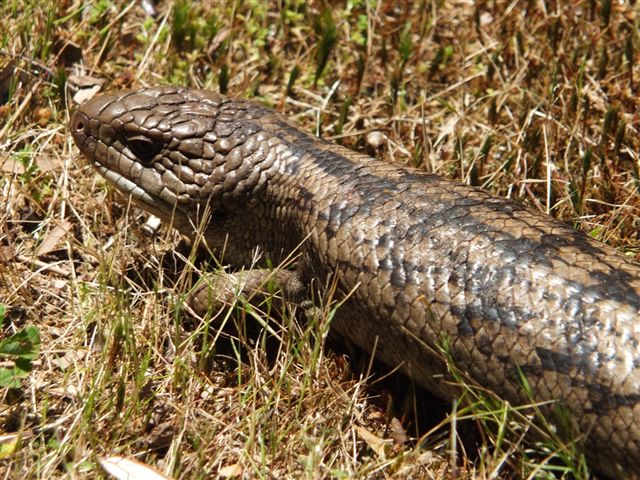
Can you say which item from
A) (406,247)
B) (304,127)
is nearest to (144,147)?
Answer: (304,127)

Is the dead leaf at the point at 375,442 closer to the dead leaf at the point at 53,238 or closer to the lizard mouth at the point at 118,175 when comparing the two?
the lizard mouth at the point at 118,175

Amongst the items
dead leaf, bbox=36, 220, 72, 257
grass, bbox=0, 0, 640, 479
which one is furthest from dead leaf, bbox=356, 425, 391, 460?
dead leaf, bbox=36, 220, 72, 257

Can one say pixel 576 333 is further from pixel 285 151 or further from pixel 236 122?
pixel 236 122

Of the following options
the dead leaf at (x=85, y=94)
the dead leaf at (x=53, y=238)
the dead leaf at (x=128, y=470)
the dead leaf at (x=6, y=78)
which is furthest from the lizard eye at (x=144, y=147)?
the dead leaf at (x=128, y=470)

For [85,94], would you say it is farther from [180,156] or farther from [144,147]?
[180,156]

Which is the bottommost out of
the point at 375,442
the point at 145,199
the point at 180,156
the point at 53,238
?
the point at 375,442

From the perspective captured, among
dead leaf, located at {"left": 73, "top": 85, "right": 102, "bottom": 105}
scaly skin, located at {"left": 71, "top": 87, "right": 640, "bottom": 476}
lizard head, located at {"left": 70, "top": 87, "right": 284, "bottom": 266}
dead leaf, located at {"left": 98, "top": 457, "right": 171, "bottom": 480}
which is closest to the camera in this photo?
scaly skin, located at {"left": 71, "top": 87, "right": 640, "bottom": 476}

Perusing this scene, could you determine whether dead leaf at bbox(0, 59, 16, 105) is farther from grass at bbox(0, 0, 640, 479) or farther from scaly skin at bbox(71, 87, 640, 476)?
scaly skin at bbox(71, 87, 640, 476)

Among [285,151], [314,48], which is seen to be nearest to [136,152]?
[285,151]
